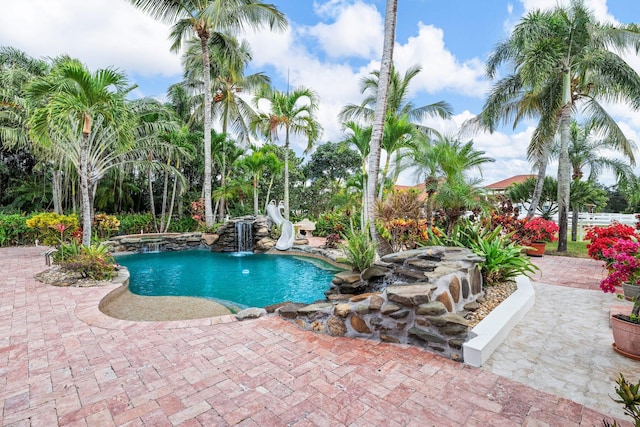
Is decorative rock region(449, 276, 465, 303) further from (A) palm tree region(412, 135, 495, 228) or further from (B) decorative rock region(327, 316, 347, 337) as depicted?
(A) palm tree region(412, 135, 495, 228)

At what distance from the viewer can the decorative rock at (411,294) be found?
10.7 feet

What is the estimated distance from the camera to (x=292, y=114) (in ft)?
42.8

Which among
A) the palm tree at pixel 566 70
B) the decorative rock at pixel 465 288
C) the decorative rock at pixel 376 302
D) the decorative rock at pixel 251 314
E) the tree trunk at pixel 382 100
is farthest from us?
the palm tree at pixel 566 70

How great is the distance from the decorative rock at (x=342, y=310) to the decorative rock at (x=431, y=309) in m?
0.80

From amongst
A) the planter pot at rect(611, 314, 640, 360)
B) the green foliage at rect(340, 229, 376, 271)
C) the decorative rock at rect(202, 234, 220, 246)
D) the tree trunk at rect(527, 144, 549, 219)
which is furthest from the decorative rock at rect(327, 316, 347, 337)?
the tree trunk at rect(527, 144, 549, 219)

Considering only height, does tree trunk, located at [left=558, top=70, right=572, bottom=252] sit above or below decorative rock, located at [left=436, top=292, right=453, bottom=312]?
above

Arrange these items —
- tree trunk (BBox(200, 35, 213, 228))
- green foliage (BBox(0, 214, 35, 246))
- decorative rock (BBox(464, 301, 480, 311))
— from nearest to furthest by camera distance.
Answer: decorative rock (BBox(464, 301, 480, 311)) → green foliage (BBox(0, 214, 35, 246)) → tree trunk (BBox(200, 35, 213, 228))

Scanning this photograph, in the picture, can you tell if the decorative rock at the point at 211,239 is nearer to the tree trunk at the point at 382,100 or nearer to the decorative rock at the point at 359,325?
the tree trunk at the point at 382,100

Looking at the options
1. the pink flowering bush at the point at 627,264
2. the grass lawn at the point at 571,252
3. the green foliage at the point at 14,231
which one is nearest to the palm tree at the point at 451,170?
the pink flowering bush at the point at 627,264

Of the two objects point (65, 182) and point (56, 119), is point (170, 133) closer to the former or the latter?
point (65, 182)

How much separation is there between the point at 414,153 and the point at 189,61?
13419 millimetres

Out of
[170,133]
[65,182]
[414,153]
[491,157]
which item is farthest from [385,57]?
[65,182]

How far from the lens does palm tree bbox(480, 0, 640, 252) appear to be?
8867 millimetres

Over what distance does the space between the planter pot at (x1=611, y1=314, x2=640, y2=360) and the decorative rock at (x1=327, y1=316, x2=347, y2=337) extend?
275 centimetres
